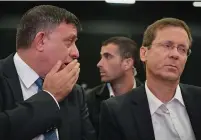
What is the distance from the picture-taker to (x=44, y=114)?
52.1 inches

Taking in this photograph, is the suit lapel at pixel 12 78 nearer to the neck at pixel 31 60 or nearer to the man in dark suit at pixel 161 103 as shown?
the neck at pixel 31 60

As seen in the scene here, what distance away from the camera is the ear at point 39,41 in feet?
5.03

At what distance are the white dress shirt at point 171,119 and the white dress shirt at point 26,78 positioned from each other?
2.03ft

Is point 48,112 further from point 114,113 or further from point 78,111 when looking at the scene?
point 114,113

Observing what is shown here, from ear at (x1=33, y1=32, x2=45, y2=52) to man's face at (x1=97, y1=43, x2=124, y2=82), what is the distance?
5.15 ft

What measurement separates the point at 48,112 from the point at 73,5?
3611 millimetres

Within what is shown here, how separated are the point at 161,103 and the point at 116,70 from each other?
1.36m

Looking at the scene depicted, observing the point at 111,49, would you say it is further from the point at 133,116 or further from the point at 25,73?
the point at 25,73

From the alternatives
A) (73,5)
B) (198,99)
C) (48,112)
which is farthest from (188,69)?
(48,112)

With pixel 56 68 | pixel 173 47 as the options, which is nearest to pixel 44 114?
pixel 56 68

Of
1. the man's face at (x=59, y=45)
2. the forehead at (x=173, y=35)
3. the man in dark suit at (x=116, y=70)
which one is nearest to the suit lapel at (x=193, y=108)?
the forehead at (x=173, y=35)

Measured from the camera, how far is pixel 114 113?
69.3 inches

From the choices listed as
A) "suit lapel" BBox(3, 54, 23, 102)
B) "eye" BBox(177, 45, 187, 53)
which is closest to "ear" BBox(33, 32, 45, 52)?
"suit lapel" BBox(3, 54, 23, 102)

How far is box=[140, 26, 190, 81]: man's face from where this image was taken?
177cm
